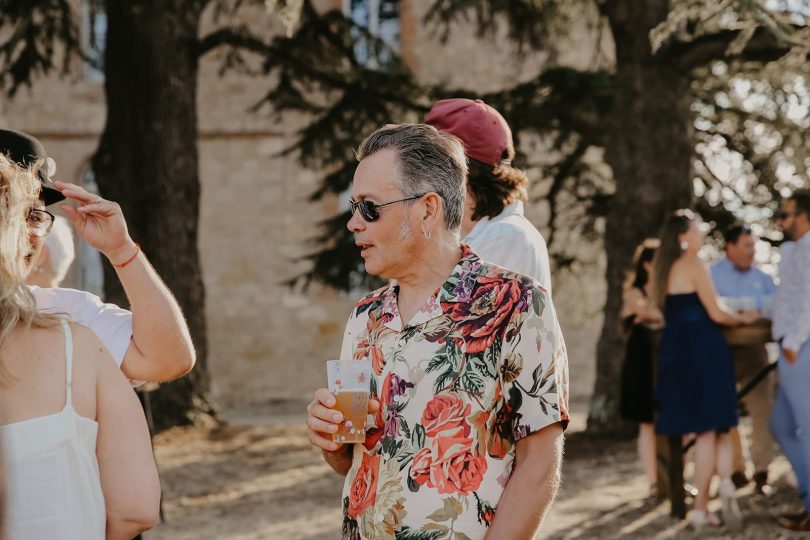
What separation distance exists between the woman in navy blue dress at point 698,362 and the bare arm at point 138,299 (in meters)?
4.83

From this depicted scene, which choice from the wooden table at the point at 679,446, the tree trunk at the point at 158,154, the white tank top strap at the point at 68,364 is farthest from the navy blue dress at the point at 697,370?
the tree trunk at the point at 158,154

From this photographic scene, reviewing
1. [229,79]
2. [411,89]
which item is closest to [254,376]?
[229,79]

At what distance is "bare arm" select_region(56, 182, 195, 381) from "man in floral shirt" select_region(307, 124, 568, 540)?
0.37 meters

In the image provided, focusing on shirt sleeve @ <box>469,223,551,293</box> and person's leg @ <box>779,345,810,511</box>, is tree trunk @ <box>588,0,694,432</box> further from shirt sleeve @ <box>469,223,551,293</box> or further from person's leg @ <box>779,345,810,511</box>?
shirt sleeve @ <box>469,223,551,293</box>

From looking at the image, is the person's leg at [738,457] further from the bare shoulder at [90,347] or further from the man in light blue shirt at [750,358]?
the bare shoulder at [90,347]

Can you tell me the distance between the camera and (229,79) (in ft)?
59.5

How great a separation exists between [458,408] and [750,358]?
240 inches

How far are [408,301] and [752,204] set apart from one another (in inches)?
405

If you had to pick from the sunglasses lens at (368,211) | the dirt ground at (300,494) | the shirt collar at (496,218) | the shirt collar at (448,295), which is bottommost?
the dirt ground at (300,494)

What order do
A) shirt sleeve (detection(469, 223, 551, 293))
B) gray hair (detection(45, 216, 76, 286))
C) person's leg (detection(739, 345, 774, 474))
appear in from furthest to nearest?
1. person's leg (detection(739, 345, 774, 474))
2. gray hair (detection(45, 216, 76, 286))
3. shirt sleeve (detection(469, 223, 551, 293))

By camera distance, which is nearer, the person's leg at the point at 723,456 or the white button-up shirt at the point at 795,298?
the white button-up shirt at the point at 795,298

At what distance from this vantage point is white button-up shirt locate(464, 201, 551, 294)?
133 inches

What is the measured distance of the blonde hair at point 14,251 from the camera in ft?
7.15

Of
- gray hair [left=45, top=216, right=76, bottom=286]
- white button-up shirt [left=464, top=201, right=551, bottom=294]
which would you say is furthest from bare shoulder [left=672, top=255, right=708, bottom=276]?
gray hair [left=45, top=216, right=76, bottom=286]
